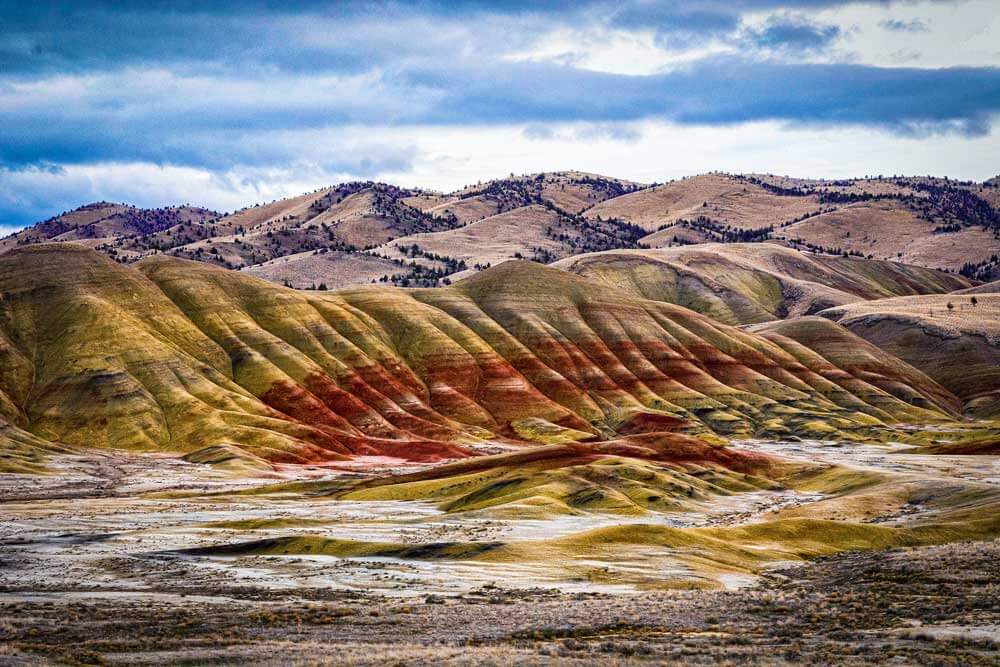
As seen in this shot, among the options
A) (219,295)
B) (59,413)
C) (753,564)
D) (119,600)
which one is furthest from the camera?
(219,295)

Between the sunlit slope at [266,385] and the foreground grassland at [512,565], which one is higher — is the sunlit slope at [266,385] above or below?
above

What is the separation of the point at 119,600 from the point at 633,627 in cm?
2453

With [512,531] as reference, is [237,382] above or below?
above

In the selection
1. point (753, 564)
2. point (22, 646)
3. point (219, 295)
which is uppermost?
point (219, 295)

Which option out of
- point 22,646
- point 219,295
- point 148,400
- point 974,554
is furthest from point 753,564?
point 219,295

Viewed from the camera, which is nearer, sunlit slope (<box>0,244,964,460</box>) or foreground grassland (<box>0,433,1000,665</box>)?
foreground grassland (<box>0,433,1000,665</box>)

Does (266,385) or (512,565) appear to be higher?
(266,385)

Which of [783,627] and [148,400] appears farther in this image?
[148,400]

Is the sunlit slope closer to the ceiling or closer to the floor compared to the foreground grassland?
closer to the ceiling

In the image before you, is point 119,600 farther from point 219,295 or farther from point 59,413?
point 219,295

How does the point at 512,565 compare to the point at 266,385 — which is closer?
the point at 512,565

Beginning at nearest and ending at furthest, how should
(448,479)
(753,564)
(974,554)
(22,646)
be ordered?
(22,646)
(974,554)
(753,564)
(448,479)

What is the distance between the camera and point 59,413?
493 ft

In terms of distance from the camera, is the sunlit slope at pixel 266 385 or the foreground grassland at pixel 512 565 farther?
the sunlit slope at pixel 266 385
